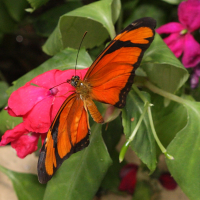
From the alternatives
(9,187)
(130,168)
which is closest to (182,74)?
(130,168)

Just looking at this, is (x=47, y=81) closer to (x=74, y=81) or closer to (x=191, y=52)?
(x=74, y=81)

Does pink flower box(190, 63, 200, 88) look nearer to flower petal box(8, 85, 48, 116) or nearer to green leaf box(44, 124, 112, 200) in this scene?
Result: green leaf box(44, 124, 112, 200)

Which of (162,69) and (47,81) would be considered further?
(162,69)

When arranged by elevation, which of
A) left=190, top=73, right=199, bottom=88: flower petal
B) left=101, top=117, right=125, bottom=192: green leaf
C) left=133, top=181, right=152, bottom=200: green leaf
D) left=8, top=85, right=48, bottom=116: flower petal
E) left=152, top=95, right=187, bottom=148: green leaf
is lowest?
left=133, top=181, right=152, bottom=200: green leaf

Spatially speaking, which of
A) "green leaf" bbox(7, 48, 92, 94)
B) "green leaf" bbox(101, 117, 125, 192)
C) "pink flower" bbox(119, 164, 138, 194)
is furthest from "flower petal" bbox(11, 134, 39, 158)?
"pink flower" bbox(119, 164, 138, 194)

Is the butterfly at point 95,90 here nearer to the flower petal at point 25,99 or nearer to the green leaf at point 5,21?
the flower petal at point 25,99

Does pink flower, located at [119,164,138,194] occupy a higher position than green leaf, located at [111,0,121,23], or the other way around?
green leaf, located at [111,0,121,23]

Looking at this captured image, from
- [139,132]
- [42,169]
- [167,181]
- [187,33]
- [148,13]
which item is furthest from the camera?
[167,181]

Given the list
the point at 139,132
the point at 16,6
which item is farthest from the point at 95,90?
the point at 16,6
